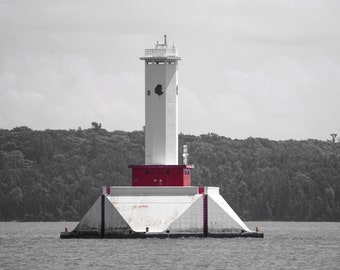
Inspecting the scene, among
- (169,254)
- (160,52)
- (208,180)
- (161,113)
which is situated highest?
(208,180)

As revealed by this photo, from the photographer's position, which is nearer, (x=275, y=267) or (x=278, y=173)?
(x=275, y=267)

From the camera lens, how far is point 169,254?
3445 inches

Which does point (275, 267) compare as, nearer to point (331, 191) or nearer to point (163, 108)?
point (163, 108)

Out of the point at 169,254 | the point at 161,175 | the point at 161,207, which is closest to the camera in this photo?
the point at 169,254

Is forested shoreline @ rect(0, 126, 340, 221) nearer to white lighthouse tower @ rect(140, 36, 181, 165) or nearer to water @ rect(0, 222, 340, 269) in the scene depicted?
water @ rect(0, 222, 340, 269)

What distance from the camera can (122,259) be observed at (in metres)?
84.3

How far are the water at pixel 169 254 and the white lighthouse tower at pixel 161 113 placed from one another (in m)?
6.35

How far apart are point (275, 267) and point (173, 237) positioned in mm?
17106

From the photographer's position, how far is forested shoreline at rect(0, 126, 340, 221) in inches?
7160

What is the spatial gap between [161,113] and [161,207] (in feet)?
22.4

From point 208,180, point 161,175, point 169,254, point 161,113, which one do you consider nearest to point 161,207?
point 161,175

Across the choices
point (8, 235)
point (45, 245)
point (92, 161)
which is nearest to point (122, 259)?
point (45, 245)

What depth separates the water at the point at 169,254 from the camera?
8181cm

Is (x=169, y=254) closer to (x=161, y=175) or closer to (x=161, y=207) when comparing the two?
(x=161, y=207)
